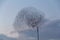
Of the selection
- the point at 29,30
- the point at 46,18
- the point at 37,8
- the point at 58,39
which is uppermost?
the point at 37,8

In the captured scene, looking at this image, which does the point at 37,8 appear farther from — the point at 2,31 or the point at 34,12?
the point at 2,31

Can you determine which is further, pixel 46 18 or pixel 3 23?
pixel 3 23

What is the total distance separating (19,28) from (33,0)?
45cm

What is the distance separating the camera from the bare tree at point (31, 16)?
206 centimetres

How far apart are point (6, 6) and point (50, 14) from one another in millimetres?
675

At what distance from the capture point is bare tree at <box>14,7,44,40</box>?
2.06m

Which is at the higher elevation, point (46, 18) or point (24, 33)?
point (46, 18)

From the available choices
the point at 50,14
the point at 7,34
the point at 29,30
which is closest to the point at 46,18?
the point at 50,14

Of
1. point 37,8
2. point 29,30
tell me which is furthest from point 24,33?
point 37,8

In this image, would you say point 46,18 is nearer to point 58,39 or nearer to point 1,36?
point 58,39

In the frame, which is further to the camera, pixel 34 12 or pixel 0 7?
pixel 0 7

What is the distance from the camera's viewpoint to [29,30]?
6.86 feet

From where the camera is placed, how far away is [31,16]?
2086 mm

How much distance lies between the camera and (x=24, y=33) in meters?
2.09
